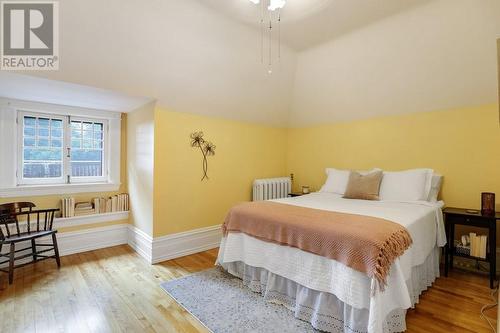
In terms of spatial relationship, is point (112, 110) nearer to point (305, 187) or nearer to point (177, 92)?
point (177, 92)

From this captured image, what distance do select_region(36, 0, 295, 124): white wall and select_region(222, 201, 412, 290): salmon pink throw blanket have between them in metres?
1.58

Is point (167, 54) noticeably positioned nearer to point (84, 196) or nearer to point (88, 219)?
point (84, 196)

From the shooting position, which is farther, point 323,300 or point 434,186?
point 434,186

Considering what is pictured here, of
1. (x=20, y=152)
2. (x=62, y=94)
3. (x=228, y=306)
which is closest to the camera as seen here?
(x=228, y=306)

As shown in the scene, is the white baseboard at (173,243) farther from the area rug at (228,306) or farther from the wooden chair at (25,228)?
the wooden chair at (25,228)

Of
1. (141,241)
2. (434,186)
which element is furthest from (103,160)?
(434,186)

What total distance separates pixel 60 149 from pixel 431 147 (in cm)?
460

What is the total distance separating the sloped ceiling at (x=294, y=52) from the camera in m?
2.21

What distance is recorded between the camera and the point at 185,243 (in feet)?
10.4

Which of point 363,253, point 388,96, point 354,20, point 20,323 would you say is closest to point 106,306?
point 20,323

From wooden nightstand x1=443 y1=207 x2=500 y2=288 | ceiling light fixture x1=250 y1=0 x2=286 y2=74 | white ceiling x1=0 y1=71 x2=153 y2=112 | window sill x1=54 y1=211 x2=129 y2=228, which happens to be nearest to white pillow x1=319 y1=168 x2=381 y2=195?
wooden nightstand x1=443 y1=207 x2=500 y2=288

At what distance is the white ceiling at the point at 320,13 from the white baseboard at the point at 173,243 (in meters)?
Result: 2.55

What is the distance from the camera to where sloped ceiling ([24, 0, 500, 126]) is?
7.26ft

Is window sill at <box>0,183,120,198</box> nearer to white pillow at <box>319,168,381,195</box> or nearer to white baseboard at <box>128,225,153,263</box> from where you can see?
white baseboard at <box>128,225,153,263</box>
